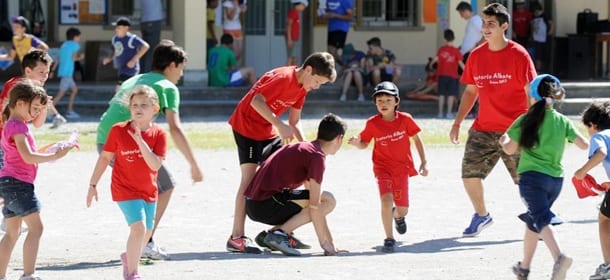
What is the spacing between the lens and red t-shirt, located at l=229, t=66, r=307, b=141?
33.0 feet

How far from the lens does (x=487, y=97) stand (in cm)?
1066

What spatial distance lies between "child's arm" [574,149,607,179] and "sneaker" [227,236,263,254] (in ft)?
9.09

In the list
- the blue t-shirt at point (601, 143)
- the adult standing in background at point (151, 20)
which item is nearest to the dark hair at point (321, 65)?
the blue t-shirt at point (601, 143)

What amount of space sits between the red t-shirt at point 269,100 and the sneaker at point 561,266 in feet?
9.45

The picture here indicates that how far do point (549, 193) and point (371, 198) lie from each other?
488 cm

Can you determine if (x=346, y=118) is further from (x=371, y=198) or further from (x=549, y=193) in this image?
(x=549, y=193)

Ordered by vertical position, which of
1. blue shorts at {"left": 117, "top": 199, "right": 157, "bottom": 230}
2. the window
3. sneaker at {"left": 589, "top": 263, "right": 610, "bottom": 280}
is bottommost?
sneaker at {"left": 589, "top": 263, "right": 610, "bottom": 280}

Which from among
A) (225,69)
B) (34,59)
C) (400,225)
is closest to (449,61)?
(225,69)

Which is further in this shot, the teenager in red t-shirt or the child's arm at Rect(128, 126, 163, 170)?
the teenager in red t-shirt

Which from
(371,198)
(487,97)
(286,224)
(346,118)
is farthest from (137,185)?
(346,118)

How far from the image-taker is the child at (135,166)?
834cm

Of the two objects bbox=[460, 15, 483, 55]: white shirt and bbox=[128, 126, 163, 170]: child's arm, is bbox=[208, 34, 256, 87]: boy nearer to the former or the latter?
bbox=[460, 15, 483, 55]: white shirt

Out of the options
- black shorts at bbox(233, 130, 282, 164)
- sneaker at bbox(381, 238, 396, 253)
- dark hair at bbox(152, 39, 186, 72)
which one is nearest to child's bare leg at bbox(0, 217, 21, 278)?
dark hair at bbox(152, 39, 186, 72)

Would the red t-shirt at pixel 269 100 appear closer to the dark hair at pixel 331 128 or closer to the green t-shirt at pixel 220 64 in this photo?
the dark hair at pixel 331 128
